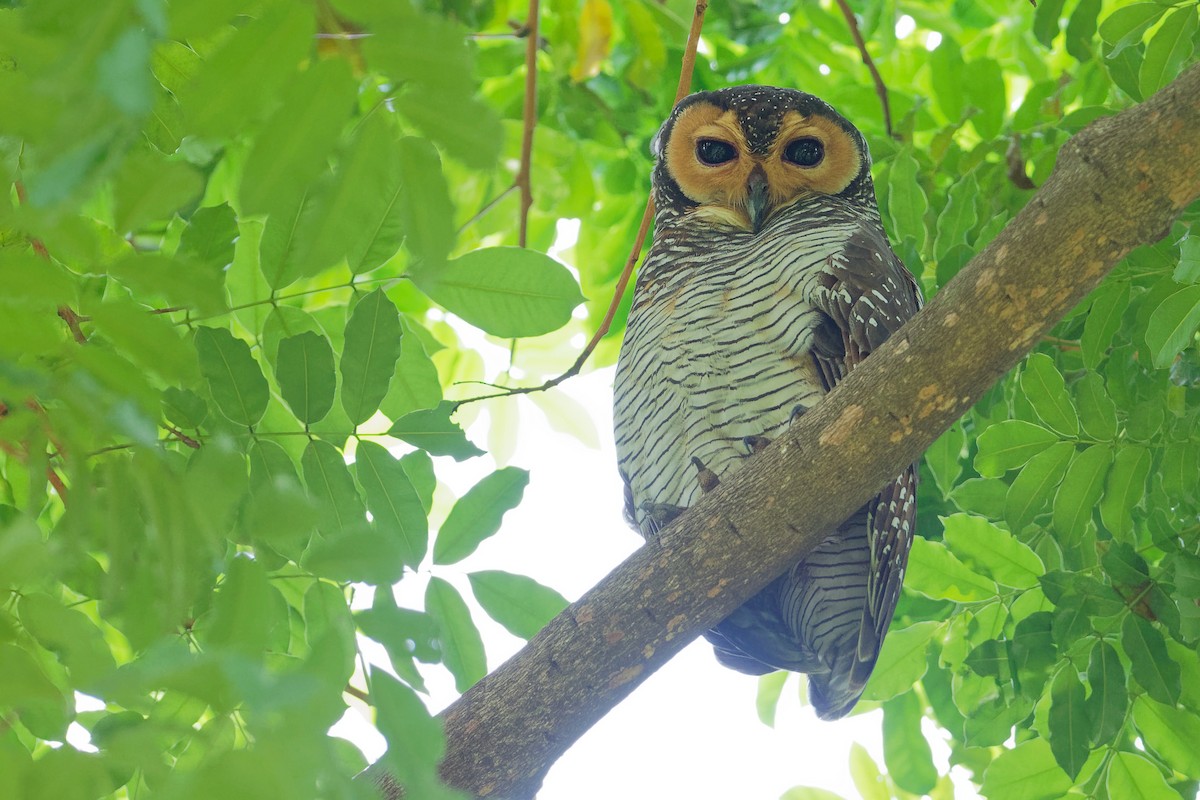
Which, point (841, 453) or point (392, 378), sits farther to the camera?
point (392, 378)

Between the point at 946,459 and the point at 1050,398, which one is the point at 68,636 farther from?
the point at 946,459

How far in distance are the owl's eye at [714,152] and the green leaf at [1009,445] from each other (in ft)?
4.29

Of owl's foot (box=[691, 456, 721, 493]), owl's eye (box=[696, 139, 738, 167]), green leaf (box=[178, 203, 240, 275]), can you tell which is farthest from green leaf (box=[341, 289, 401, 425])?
owl's eye (box=[696, 139, 738, 167])

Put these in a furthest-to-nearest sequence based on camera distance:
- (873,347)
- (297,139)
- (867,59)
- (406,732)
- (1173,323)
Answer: (867,59)
(873,347)
(1173,323)
(406,732)
(297,139)

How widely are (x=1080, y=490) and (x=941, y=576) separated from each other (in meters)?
0.38

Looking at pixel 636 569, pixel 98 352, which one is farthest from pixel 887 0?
pixel 98 352

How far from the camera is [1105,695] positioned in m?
1.96

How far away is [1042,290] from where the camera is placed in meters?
1.62

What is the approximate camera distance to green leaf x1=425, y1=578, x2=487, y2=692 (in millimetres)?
1805

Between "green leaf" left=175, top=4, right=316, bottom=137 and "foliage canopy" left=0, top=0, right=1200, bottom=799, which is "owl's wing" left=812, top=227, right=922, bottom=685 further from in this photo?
"green leaf" left=175, top=4, right=316, bottom=137

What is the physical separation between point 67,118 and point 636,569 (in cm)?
123

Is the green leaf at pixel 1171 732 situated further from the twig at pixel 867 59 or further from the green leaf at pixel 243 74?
the green leaf at pixel 243 74

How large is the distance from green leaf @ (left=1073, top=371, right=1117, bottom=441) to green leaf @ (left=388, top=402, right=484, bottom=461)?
1.12 meters

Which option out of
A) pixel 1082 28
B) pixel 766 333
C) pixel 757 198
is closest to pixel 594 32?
pixel 757 198
